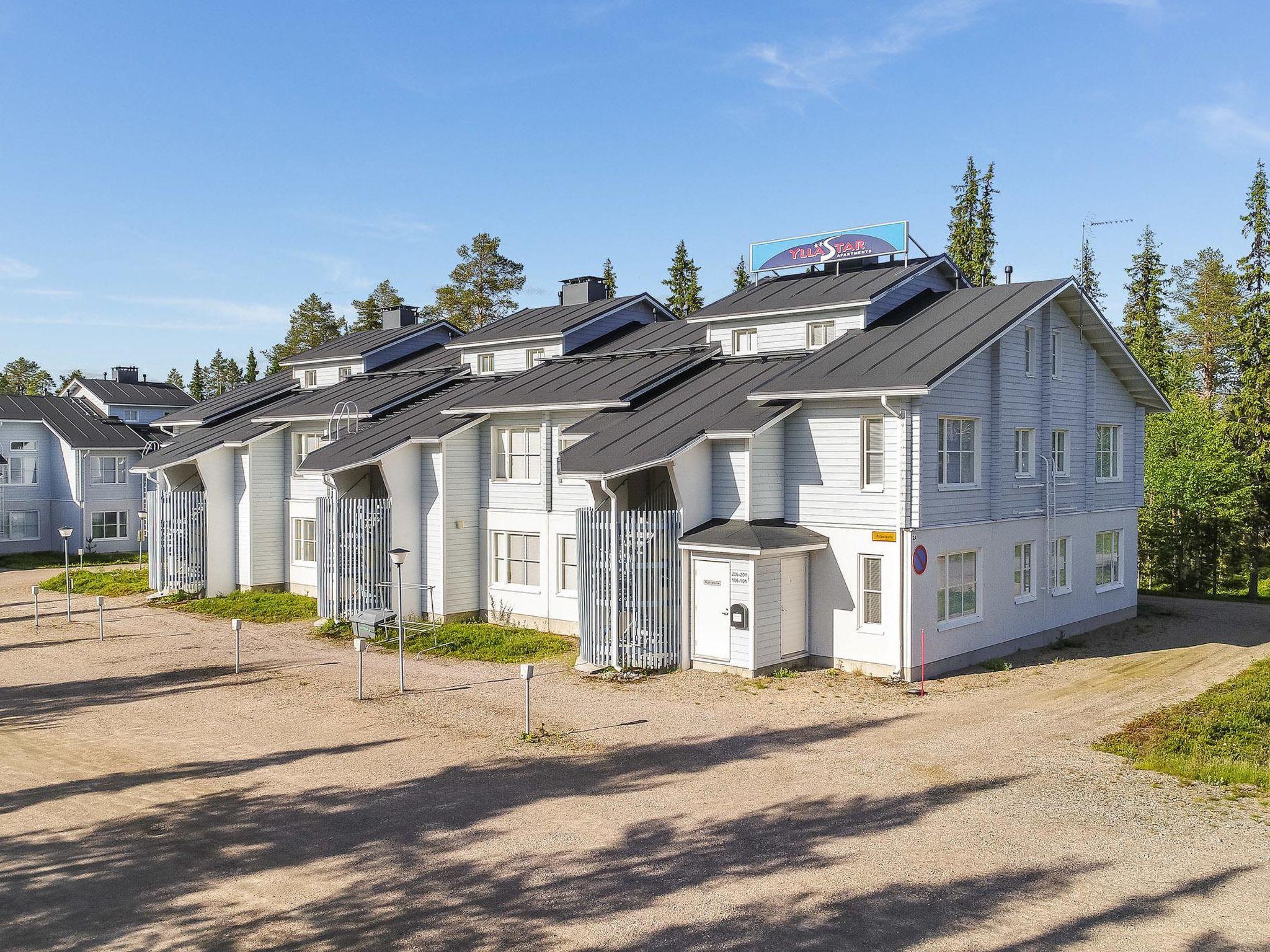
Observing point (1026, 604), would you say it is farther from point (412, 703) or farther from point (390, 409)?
point (390, 409)

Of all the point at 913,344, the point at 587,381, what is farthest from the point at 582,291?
the point at 913,344

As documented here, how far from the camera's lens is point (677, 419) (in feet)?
76.8

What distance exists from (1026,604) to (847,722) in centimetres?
910

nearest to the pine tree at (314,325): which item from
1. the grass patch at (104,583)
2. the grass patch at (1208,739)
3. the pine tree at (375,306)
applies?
the pine tree at (375,306)

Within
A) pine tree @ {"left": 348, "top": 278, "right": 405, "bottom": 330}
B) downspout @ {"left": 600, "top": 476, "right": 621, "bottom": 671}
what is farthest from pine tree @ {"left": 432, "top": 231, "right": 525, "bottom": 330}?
downspout @ {"left": 600, "top": 476, "right": 621, "bottom": 671}

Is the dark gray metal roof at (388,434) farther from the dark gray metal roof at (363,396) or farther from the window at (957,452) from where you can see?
the window at (957,452)

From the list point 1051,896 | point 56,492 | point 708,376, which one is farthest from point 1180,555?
point 56,492

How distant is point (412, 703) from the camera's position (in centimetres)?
1948

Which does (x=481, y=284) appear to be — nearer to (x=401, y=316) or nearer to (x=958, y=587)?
(x=401, y=316)

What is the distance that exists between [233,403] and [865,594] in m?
28.3

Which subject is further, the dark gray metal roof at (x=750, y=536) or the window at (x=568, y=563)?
the window at (x=568, y=563)

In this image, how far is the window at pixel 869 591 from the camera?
69.6 ft

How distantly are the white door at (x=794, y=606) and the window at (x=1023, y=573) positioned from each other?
6.05 meters

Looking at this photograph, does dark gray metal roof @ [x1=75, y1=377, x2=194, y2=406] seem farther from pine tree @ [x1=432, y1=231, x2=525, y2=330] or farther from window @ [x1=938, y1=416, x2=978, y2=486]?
window @ [x1=938, y1=416, x2=978, y2=486]
